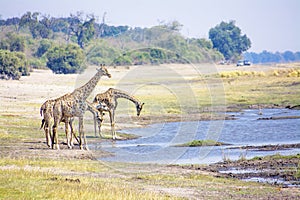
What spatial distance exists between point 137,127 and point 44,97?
509 inches

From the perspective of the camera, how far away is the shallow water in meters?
24.3

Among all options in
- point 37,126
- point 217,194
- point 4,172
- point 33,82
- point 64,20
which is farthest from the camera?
point 64,20

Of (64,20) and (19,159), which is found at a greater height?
(64,20)

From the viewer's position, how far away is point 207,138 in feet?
106

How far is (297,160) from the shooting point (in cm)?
2128

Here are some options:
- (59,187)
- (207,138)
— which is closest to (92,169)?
(59,187)

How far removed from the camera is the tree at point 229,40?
147625mm

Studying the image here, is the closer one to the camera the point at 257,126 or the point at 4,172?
the point at 4,172

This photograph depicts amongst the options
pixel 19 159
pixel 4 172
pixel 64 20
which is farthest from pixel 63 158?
pixel 64 20

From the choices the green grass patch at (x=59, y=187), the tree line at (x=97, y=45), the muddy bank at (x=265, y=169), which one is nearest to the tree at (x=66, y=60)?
the tree line at (x=97, y=45)

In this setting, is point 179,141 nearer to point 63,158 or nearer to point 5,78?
point 63,158

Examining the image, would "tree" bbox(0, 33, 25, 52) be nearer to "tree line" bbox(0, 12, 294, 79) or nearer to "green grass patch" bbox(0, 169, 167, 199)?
"tree line" bbox(0, 12, 294, 79)

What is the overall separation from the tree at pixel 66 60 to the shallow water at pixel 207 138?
34.5 meters

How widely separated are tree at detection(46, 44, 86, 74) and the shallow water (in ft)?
113
